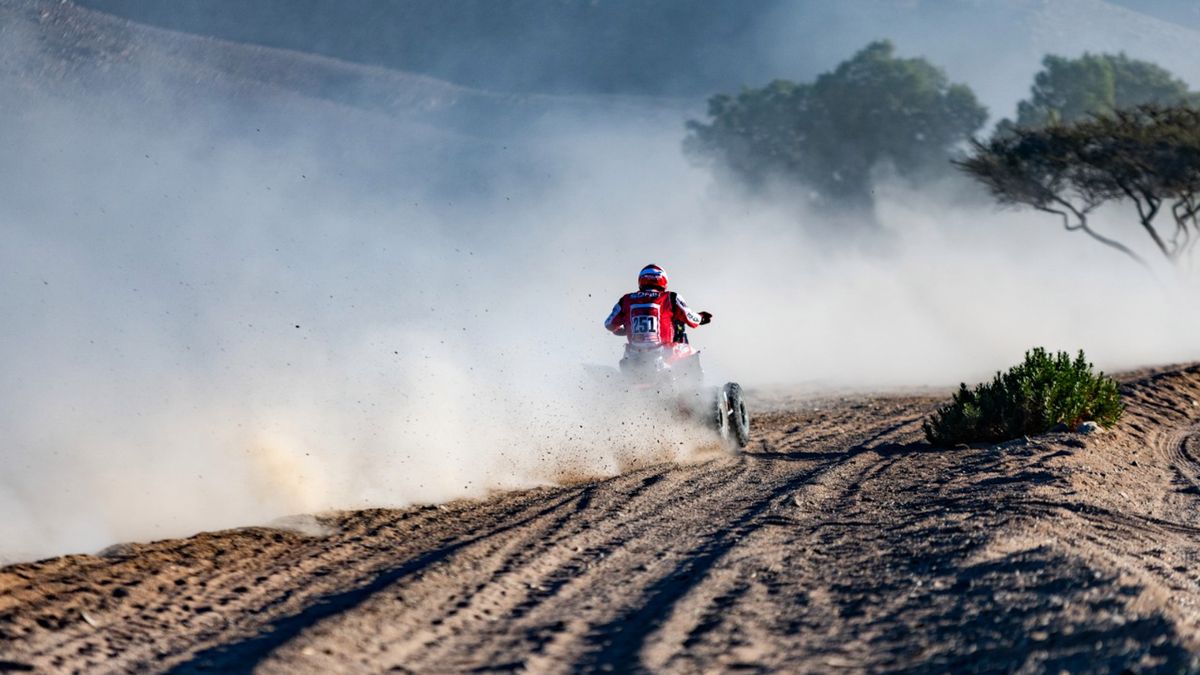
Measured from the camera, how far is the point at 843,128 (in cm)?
6988

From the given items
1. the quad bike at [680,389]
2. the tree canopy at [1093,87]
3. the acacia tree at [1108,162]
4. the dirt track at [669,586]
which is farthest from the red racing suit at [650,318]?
the tree canopy at [1093,87]

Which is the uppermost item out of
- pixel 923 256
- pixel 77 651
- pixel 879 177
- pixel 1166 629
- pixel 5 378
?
pixel 879 177

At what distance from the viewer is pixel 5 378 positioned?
10641mm

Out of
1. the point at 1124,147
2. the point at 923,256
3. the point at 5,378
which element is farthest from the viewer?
the point at 923,256

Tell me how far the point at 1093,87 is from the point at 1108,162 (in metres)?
41.3

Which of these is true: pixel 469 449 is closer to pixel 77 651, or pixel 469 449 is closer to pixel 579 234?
pixel 77 651

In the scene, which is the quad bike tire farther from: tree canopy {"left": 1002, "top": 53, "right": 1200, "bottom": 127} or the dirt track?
tree canopy {"left": 1002, "top": 53, "right": 1200, "bottom": 127}

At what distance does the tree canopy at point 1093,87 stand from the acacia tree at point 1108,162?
35.1 meters

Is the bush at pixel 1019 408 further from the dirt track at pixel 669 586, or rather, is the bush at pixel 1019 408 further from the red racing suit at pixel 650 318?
the red racing suit at pixel 650 318

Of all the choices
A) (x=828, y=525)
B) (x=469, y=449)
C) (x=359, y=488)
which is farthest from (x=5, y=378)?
(x=828, y=525)

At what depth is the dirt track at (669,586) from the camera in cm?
593

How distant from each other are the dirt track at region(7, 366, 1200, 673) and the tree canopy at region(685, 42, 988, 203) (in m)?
58.1

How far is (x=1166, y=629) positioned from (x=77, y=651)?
4920 millimetres

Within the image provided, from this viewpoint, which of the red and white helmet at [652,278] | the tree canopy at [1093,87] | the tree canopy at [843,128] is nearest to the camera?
the red and white helmet at [652,278]
